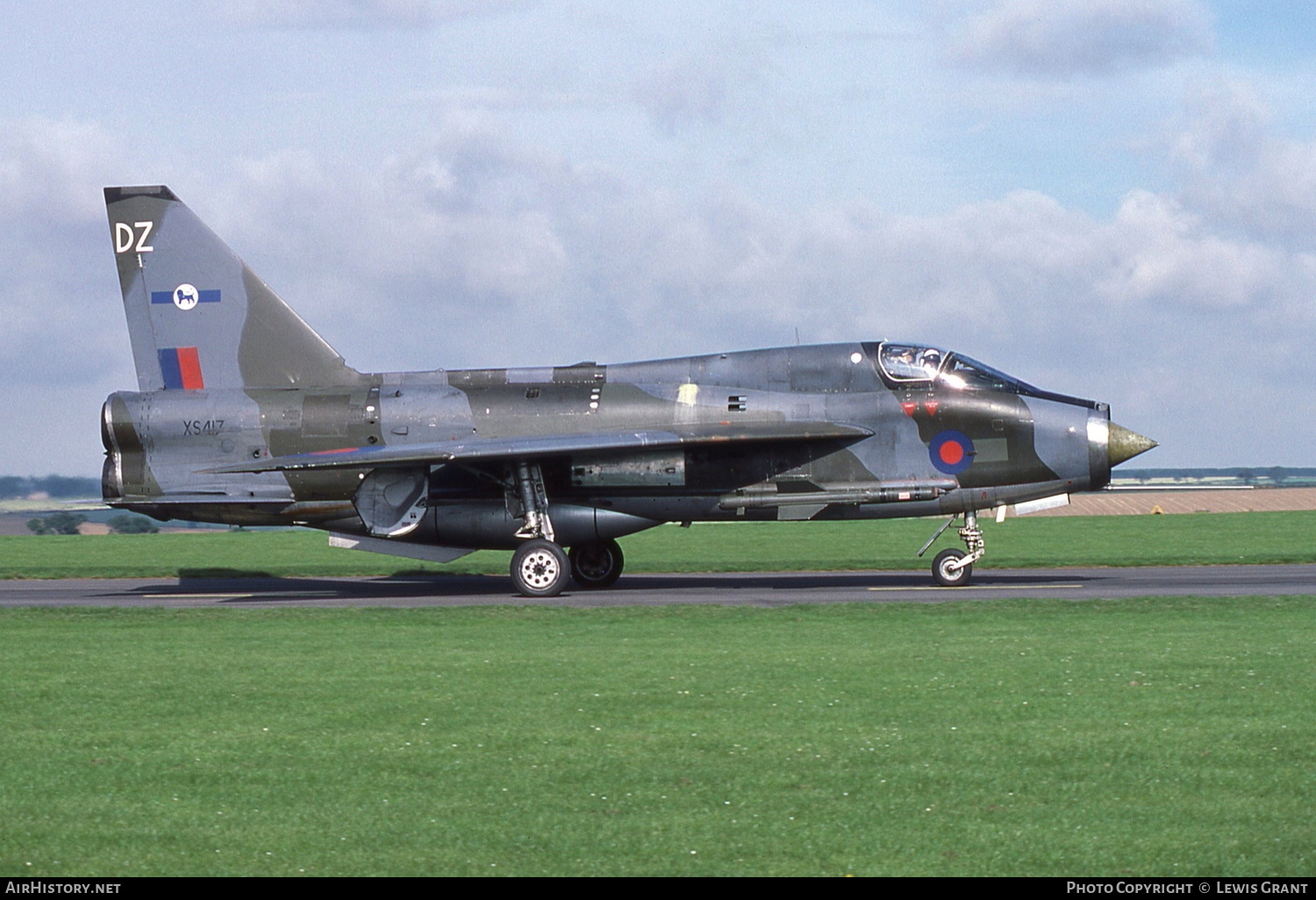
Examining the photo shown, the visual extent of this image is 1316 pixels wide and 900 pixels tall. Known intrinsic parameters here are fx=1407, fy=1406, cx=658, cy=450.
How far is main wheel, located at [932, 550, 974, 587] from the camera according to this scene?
23609 millimetres

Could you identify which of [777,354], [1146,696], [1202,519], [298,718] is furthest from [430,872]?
[1202,519]

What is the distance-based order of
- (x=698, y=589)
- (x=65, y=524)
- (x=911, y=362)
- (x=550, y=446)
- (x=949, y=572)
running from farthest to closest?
(x=65, y=524), (x=698, y=589), (x=911, y=362), (x=949, y=572), (x=550, y=446)

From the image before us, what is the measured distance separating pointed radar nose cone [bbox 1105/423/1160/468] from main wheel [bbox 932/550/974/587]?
116 inches

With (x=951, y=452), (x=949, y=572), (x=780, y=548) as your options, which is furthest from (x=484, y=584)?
(x=780, y=548)

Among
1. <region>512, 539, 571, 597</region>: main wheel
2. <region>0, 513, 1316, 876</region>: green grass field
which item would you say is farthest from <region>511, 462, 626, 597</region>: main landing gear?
<region>0, 513, 1316, 876</region>: green grass field

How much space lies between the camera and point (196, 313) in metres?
26.4

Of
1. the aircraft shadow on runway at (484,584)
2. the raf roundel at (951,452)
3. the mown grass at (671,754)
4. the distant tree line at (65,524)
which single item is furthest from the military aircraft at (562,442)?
the distant tree line at (65,524)

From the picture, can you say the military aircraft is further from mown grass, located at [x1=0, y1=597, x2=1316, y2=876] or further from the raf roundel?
mown grass, located at [x1=0, y1=597, x2=1316, y2=876]

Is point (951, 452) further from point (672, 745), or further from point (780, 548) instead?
point (672, 745)

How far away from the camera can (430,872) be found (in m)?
7.02

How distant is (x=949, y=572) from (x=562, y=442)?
22.5ft

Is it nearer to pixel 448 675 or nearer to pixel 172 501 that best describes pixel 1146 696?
pixel 448 675

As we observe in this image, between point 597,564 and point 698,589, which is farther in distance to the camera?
point 597,564

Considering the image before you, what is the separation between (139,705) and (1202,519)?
135ft
